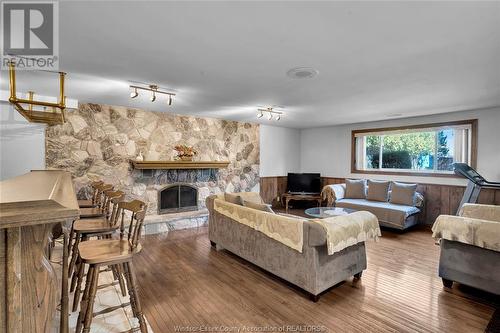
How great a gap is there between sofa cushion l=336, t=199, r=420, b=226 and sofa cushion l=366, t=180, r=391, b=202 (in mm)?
131

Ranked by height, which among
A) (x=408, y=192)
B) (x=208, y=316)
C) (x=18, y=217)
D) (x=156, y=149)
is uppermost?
(x=156, y=149)

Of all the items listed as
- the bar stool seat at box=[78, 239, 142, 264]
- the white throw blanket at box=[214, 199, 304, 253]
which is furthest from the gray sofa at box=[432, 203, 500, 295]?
the bar stool seat at box=[78, 239, 142, 264]

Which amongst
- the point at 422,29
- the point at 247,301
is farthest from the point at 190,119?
the point at 422,29

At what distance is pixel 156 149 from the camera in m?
5.05

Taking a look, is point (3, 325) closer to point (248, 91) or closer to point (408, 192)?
point (248, 91)

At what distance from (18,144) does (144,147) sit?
1.83 meters

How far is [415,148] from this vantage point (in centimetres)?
546

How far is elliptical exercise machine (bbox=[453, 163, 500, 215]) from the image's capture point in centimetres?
401

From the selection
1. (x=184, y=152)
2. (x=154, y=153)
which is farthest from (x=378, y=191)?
(x=154, y=153)

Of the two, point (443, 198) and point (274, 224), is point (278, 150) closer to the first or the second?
point (443, 198)

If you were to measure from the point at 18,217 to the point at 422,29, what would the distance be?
98.9 inches

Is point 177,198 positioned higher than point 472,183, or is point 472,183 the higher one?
point 472,183

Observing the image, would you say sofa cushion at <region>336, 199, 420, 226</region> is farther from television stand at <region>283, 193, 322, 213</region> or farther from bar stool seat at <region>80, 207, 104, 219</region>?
bar stool seat at <region>80, 207, 104, 219</region>

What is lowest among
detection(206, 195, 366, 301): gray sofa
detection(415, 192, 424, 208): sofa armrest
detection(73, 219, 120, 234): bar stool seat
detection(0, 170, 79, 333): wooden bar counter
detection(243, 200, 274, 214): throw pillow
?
detection(206, 195, 366, 301): gray sofa
